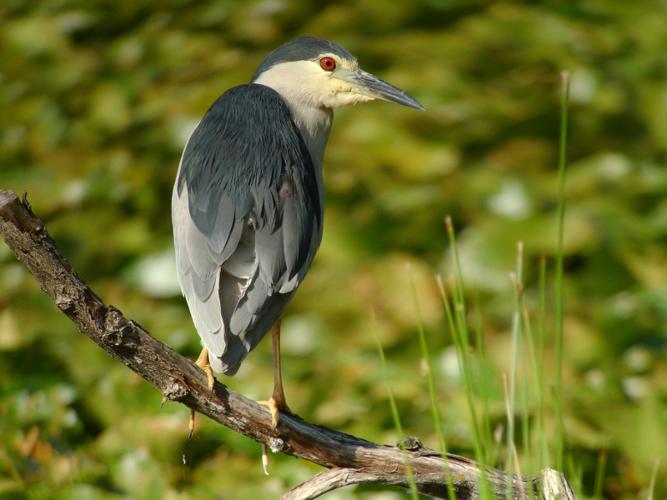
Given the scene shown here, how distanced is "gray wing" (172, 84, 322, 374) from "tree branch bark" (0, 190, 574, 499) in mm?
115

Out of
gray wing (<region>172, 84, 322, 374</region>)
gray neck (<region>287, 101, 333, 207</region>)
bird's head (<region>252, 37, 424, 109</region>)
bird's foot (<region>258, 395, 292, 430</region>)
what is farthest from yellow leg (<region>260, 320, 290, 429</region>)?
bird's head (<region>252, 37, 424, 109</region>)

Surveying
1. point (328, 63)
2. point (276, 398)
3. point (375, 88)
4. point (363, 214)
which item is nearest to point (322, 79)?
point (328, 63)

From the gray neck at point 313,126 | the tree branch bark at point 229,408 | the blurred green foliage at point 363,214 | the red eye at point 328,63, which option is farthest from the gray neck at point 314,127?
the blurred green foliage at point 363,214

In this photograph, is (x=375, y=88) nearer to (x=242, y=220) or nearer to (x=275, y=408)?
(x=242, y=220)

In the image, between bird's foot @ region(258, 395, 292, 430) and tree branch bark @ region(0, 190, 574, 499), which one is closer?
tree branch bark @ region(0, 190, 574, 499)

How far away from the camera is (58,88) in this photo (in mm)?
5422

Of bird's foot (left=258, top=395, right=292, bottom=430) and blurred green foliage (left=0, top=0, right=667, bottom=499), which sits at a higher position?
bird's foot (left=258, top=395, right=292, bottom=430)

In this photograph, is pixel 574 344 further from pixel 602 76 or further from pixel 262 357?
pixel 602 76

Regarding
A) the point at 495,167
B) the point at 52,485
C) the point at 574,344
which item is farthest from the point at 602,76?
the point at 52,485

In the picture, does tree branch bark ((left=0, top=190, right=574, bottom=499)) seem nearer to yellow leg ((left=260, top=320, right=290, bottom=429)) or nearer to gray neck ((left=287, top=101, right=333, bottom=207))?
yellow leg ((left=260, top=320, right=290, bottom=429))

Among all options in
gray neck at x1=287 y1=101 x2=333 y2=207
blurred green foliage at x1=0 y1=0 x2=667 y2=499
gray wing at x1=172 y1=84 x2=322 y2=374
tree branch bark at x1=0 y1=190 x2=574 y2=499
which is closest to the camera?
tree branch bark at x1=0 y1=190 x2=574 y2=499

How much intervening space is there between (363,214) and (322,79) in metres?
1.56

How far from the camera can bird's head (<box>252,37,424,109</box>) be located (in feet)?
9.81

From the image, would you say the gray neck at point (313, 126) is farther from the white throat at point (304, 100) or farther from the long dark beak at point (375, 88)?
the long dark beak at point (375, 88)
